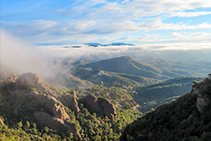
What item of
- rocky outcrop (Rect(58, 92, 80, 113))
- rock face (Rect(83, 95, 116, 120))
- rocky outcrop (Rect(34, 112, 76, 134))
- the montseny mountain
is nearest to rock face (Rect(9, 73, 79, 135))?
rocky outcrop (Rect(34, 112, 76, 134))

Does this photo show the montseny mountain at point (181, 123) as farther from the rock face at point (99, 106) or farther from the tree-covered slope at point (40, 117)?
the rock face at point (99, 106)

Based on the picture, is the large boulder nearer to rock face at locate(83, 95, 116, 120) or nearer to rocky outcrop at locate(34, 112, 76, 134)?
rock face at locate(83, 95, 116, 120)

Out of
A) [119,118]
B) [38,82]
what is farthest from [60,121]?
[119,118]

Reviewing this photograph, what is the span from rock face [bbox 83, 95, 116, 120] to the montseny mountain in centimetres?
8619

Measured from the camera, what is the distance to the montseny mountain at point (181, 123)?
3988 cm

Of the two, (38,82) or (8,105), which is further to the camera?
(38,82)

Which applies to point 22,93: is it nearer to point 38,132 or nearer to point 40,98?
point 40,98

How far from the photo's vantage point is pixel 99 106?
5960 inches

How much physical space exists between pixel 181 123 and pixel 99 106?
359 feet

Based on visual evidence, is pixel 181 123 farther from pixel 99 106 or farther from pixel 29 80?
pixel 29 80

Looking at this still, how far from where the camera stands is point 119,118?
164 m


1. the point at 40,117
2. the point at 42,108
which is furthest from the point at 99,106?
the point at 40,117

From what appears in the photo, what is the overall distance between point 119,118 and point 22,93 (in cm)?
9433

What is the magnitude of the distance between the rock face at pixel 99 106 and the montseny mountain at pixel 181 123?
86189 millimetres
